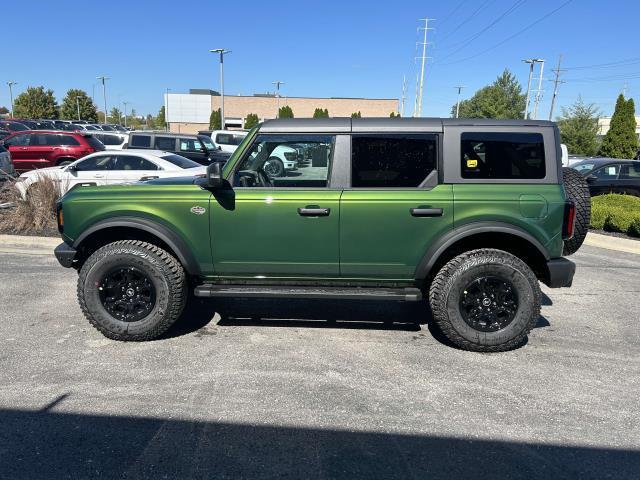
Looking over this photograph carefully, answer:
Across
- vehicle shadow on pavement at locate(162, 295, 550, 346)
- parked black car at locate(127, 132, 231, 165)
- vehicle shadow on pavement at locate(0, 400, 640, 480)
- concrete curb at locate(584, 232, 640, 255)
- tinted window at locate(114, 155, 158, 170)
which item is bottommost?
vehicle shadow on pavement at locate(0, 400, 640, 480)

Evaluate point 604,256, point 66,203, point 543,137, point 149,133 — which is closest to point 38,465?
point 66,203

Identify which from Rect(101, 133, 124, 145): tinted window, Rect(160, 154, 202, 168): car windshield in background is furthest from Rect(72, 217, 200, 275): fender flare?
Rect(101, 133, 124, 145): tinted window

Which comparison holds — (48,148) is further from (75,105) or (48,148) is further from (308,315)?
(75,105)

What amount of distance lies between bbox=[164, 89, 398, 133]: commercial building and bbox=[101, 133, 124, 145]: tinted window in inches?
2279

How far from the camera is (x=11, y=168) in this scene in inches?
496

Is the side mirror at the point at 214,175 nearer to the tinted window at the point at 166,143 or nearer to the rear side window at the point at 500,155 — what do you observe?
the rear side window at the point at 500,155

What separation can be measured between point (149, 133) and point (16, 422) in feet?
46.6

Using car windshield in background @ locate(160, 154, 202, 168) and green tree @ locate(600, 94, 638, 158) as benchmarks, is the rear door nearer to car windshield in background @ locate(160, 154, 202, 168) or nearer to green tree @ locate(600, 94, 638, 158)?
car windshield in background @ locate(160, 154, 202, 168)

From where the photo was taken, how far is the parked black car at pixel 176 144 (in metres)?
15.7

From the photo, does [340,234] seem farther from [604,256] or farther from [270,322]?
[604,256]

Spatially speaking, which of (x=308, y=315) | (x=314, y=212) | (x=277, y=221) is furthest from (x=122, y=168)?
(x=314, y=212)

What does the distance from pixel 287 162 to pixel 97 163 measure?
25.0ft

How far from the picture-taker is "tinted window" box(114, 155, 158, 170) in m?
10.3

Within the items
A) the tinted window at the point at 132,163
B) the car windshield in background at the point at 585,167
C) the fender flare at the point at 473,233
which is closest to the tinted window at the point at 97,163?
the tinted window at the point at 132,163
